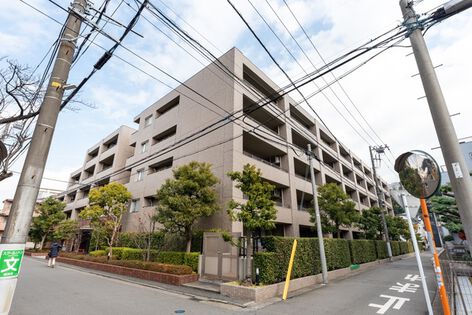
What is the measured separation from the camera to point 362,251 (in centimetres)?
1611

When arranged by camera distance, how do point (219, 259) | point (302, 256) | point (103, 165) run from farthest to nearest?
point (103, 165)
point (219, 259)
point (302, 256)

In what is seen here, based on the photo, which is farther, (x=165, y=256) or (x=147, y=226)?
(x=147, y=226)

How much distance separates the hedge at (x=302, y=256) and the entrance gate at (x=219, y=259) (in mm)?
1447

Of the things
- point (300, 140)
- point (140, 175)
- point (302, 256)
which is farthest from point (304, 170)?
point (140, 175)

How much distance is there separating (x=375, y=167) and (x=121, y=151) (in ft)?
86.6

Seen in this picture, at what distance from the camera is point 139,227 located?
17719 mm

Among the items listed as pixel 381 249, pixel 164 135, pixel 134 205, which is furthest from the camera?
pixel 164 135

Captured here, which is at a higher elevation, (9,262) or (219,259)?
(9,262)

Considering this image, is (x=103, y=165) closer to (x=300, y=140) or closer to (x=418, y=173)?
(x=300, y=140)

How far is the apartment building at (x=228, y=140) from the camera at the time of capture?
13.4 m

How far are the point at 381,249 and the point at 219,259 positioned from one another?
1672 cm

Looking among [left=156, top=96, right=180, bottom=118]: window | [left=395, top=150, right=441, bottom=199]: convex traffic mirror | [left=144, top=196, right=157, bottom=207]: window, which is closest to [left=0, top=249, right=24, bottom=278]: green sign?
[left=395, top=150, right=441, bottom=199]: convex traffic mirror

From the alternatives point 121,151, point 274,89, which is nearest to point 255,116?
point 274,89

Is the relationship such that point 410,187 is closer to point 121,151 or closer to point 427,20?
point 427,20
